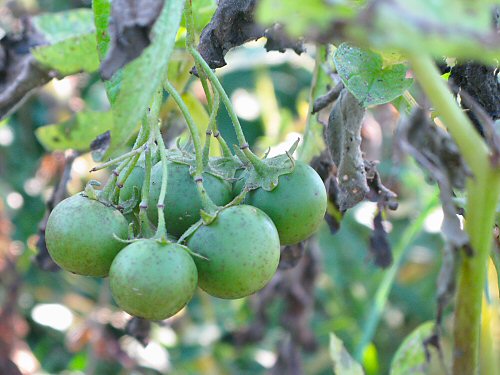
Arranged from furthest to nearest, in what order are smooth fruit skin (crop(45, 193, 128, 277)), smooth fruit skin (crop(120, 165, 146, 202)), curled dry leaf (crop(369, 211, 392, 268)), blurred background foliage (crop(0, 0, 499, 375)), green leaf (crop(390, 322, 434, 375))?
blurred background foliage (crop(0, 0, 499, 375))
curled dry leaf (crop(369, 211, 392, 268))
green leaf (crop(390, 322, 434, 375))
smooth fruit skin (crop(120, 165, 146, 202))
smooth fruit skin (crop(45, 193, 128, 277))

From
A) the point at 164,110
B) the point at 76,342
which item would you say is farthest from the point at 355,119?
the point at 76,342

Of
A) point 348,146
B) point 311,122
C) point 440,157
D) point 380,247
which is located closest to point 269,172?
point 348,146

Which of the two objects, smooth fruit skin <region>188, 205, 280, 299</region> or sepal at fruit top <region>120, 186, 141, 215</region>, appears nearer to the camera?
smooth fruit skin <region>188, 205, 280, 299</region>

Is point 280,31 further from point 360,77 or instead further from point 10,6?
point 10,6

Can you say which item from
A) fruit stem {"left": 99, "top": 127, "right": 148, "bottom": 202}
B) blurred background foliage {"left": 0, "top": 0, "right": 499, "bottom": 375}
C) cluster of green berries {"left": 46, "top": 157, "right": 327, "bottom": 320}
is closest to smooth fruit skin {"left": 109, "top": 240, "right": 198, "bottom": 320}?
cluster of green berries {"left": 46, "top": 157, "right": 327, "bottom": 320}

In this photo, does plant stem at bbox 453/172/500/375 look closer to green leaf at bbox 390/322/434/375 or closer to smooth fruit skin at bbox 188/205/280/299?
smooth fruit skin at bbox 188/205/280/299

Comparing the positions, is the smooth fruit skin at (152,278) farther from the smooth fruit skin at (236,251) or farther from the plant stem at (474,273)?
the plant stem at (474,273)
